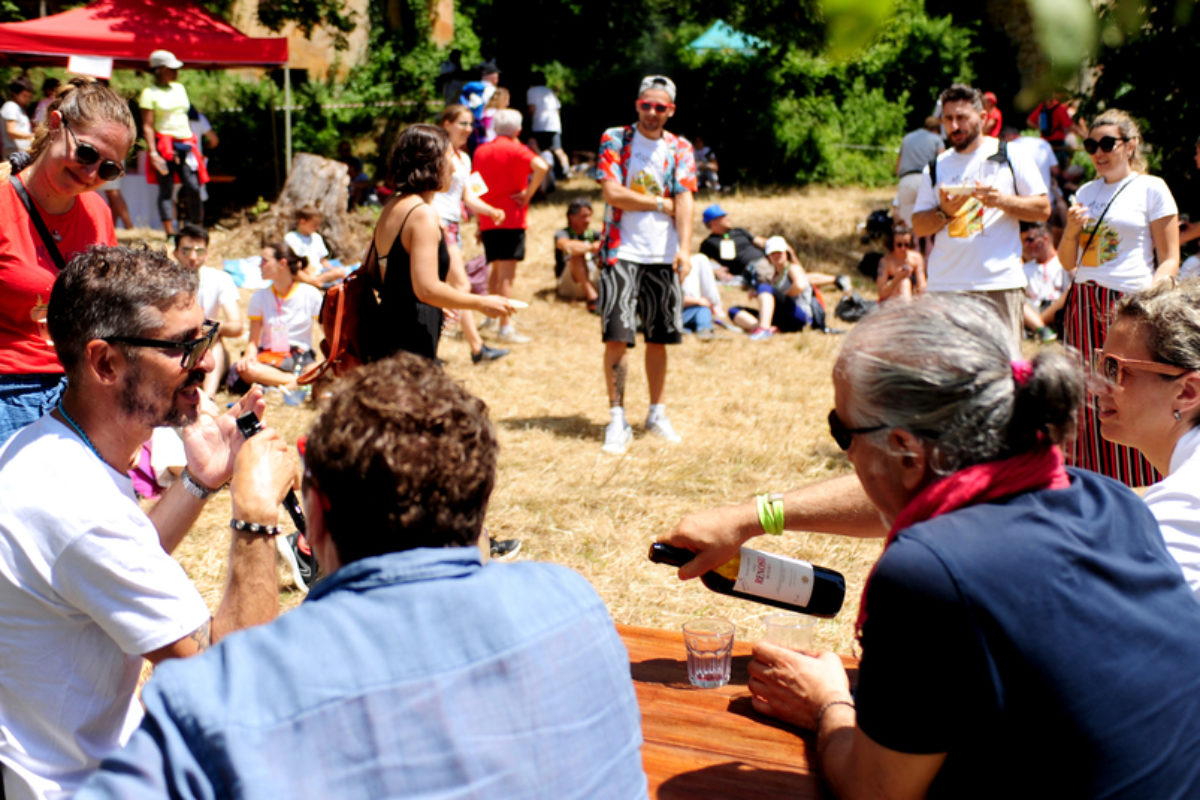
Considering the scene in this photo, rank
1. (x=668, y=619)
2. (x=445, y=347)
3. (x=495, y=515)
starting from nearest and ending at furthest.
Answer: (x=668, y=619) < (x=495, y=515) < (x=445, y=347)

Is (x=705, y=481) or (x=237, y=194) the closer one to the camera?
(x=705, y=481)

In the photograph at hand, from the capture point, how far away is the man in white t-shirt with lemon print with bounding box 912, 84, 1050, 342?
546 centimetres

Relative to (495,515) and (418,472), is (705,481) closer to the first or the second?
(495,515)

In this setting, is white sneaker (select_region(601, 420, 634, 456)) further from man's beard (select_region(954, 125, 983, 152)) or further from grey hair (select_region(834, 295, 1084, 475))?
grey hair (select_region(834, 295, 1084, 475))

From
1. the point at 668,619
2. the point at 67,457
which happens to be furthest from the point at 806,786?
the point at 668,619

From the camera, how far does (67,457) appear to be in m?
1.88

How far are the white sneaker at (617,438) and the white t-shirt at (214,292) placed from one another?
2883 mm

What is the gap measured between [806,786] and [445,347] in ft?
24.9

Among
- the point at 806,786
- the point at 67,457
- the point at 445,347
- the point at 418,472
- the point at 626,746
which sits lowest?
the point at 445,347

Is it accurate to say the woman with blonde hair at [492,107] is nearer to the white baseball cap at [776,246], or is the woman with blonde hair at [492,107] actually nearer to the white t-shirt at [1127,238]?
the white baseball cap at [776,246]

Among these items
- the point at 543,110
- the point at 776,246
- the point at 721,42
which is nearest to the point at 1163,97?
the point at 776,246

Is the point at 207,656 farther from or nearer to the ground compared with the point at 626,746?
farther from the ground

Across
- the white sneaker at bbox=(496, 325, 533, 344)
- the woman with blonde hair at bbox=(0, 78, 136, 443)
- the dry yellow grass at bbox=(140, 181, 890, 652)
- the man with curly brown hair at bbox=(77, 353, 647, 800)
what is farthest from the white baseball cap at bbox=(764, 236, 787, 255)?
the man with curly brown hair at bbox=(77, 353, 647, 800)

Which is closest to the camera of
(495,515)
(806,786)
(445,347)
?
(806,786)
